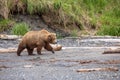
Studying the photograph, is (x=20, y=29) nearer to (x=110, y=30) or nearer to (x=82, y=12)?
(x=110, y=30)

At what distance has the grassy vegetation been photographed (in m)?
24.2

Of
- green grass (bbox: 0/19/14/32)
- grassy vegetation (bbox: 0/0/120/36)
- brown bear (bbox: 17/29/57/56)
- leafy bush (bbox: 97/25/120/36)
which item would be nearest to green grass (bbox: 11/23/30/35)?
green grass (bbox: 0/19/14/32)

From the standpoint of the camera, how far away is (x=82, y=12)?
27.0 metres

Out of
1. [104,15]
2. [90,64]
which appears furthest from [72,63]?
[104,15]

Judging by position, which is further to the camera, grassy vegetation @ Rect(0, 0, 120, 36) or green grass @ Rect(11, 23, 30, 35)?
grassy vegetation @ Rect(0, 0, 120, 36)

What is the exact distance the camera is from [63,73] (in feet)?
26.9

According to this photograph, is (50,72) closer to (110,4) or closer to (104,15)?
(104,15)

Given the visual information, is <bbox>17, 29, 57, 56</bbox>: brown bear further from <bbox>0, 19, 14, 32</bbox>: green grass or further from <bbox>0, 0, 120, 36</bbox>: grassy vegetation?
<bbox>0, 0, 120, 36</bbox>: grassy vegetation

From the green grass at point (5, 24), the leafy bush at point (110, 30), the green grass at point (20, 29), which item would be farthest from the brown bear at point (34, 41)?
the leafy bush at point (110, 30)

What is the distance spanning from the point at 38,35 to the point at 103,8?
17.3m

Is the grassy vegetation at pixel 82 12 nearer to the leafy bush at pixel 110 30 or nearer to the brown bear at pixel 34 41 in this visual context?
the leafy bush at pixel 110 30

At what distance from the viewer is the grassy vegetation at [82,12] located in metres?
24.2

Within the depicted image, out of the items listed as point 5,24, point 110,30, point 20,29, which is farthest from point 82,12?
point 20,29

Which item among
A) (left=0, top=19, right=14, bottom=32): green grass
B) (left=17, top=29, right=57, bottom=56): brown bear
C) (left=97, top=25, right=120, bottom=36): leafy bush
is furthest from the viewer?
(left=97, top=25, right=120, bottom=36): leafy bush
